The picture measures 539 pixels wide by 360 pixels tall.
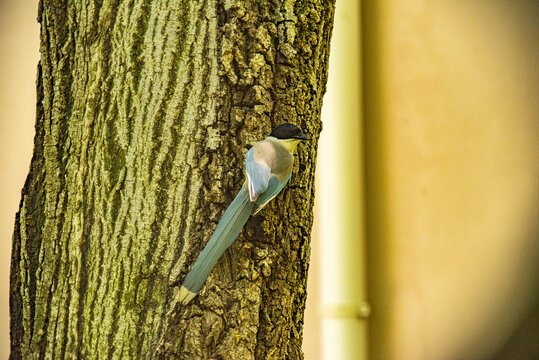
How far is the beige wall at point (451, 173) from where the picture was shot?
3.13 m

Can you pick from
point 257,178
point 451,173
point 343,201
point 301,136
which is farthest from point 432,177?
point 257,178

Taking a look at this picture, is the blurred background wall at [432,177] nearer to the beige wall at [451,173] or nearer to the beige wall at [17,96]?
the beige wall at [451,173]

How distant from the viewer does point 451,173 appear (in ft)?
10.8

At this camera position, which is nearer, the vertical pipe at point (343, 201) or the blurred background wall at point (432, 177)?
the blurred background wall at point (432, 177)

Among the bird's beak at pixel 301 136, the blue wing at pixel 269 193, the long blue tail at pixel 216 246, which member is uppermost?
the bird's beak at pixel 301 136

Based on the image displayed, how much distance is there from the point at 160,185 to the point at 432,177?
234 cm

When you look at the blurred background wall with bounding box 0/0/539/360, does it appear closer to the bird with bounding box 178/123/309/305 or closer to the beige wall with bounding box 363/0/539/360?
the beige wall with bounding box 363/0/539/360

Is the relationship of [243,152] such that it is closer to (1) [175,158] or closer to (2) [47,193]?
(1) [175,158]

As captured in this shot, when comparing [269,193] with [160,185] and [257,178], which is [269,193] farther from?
[160,185]

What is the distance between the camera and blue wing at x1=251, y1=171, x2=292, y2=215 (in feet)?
4.25

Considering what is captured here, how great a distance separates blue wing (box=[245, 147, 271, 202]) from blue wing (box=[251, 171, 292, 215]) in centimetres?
1

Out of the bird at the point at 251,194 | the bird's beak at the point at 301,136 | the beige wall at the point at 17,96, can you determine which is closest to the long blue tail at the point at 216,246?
the bird at the point at 251,194

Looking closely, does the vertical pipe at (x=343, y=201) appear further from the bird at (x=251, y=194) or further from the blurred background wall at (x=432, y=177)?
the bird at (x=251, y=194)

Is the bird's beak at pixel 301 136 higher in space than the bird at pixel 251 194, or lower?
higher
